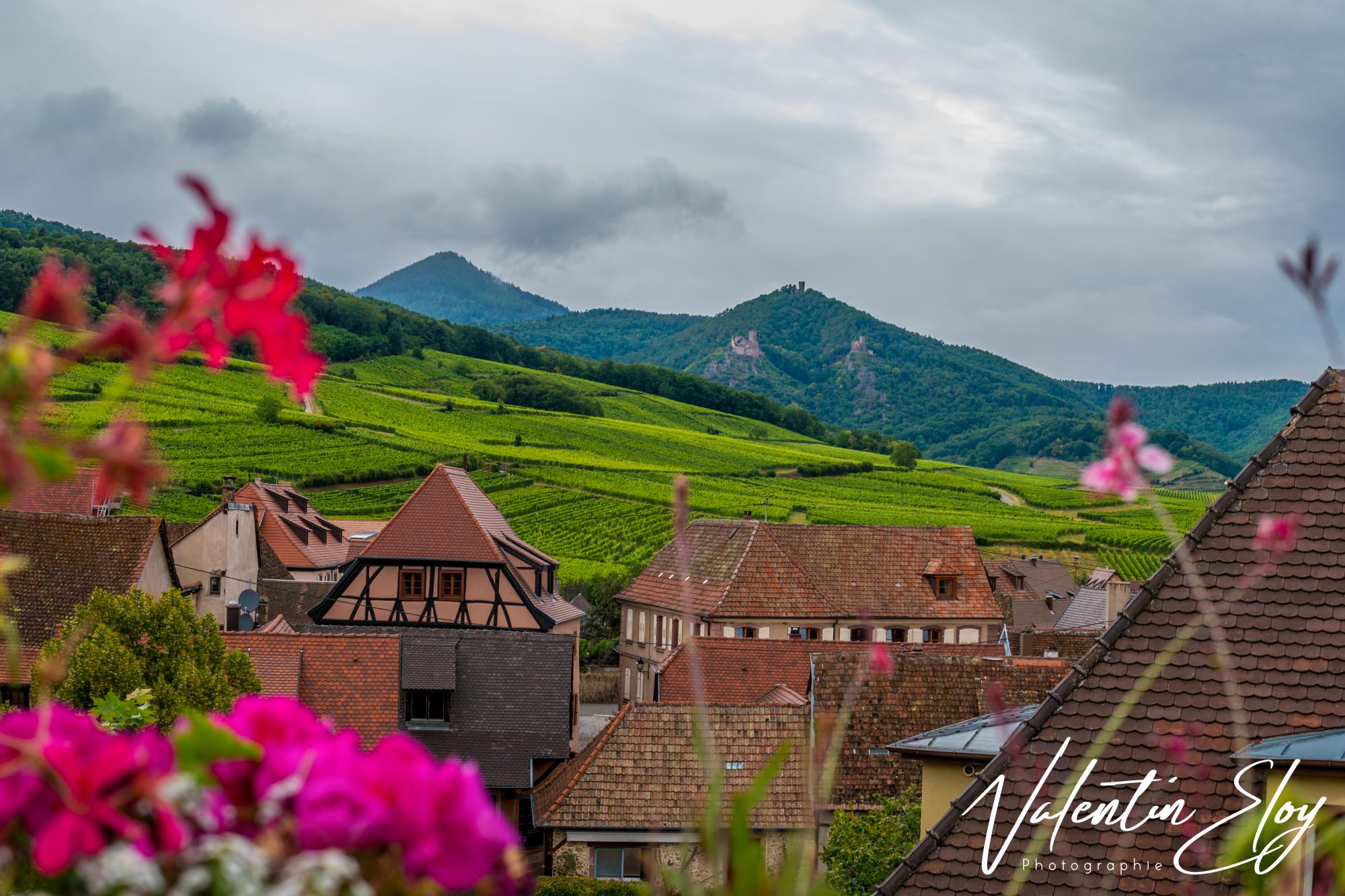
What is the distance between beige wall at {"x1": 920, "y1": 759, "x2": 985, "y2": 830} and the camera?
29.1 feet

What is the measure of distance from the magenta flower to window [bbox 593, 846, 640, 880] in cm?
1775

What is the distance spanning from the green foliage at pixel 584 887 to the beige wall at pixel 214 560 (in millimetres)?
17280

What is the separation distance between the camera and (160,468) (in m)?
1.26

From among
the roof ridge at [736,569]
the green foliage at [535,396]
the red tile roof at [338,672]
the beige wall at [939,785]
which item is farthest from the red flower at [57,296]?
the green foliage at [535,396]

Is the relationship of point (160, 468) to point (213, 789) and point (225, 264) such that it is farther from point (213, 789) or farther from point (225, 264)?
point (213, 789)

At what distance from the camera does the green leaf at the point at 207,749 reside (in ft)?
4.23

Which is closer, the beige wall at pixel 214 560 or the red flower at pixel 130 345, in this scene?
the red flower at pixel 130 345

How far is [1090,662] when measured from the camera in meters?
6.56

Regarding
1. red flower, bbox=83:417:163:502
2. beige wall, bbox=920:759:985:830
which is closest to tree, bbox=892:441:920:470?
beige wall, bbox=920:759:985:830

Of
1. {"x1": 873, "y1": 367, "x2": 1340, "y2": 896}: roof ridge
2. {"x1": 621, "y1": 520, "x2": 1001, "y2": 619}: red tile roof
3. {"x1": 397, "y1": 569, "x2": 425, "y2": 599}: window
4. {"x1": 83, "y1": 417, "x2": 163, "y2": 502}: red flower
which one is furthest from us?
{"x1": 621, "y1": 520, "x2": 1001, "y2": 619}: red tile roof

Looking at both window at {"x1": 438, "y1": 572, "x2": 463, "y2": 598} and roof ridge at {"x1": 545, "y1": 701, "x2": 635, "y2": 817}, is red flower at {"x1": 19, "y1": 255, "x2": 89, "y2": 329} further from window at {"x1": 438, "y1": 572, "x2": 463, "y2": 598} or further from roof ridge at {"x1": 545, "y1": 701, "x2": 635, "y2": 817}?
window at {"x1": 438, "y1": 572, "x2": 463, "y2": 598}

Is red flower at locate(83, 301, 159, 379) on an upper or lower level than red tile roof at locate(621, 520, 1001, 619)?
upper

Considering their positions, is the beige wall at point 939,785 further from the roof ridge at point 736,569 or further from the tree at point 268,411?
the tree at point 268,411

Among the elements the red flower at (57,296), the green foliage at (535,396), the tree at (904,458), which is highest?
the green foliage at (535,396)
